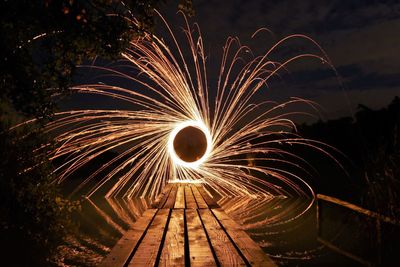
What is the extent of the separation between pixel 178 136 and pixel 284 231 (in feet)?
17.5

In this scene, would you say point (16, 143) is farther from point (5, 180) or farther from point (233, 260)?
point (233, 260)

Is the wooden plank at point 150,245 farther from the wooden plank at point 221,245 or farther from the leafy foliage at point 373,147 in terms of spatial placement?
the leafy foliage at point 373,147

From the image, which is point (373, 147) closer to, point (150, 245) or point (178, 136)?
point (178, 136)

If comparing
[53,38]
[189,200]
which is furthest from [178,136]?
[53,38]

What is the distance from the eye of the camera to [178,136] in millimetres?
17453

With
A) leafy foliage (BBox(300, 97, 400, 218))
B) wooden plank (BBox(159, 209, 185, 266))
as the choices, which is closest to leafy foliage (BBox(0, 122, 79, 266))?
wooden plank (BBox(159, 209, 185, 266))

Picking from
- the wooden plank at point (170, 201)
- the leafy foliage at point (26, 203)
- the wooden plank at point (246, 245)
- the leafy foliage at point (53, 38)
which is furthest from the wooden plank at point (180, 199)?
the leafy foliage at point (53, 38)

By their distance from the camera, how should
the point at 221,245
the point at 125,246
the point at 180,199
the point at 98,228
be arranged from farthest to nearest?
the point at 98,228
the point at 180,199
the point at 221,245
the point at 125,246

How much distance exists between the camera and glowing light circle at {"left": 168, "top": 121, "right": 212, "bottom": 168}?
16123 millimetres

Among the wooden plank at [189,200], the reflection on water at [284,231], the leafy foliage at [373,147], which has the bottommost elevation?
the reflection on water at [284,231]

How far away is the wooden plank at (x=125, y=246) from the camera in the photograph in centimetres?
525

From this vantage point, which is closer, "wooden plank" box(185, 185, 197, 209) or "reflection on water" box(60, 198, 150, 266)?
"wooden plank" box(185, 185, 197, 209)

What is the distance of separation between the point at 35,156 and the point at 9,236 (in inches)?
79.6

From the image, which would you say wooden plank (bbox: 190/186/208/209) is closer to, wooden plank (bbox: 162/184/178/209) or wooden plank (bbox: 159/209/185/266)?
wooden plank (bbox: 162/184/178/209)
